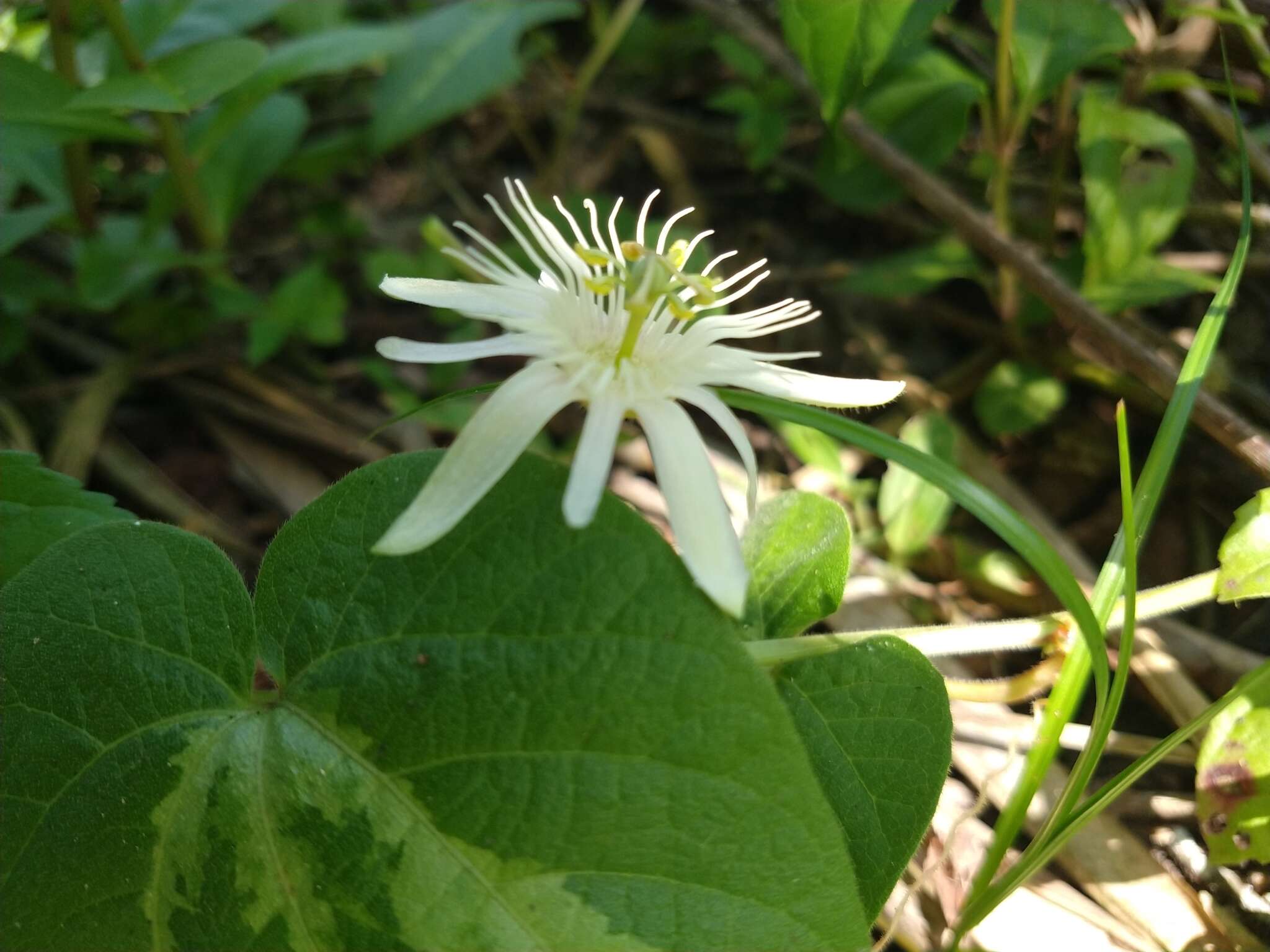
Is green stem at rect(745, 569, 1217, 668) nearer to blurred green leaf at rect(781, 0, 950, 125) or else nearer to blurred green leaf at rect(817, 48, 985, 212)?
blurred green leaf at rect(781, 0, 950, 125)

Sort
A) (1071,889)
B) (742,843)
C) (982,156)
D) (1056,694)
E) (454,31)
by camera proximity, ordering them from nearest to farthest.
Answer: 1. (742,843)
2. (1056,694)
3. (1071,889)
4. (982,156)
5. (454,31)

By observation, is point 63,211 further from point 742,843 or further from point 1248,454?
point 1248,454

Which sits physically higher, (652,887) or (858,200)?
(858,200)

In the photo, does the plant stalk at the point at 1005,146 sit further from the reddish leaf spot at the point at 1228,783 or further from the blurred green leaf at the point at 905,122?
the reddish leaf spot at the point at 1228,783

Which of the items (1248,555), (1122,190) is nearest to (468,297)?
(1248,555)

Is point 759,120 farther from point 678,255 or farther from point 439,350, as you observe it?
point 439,350

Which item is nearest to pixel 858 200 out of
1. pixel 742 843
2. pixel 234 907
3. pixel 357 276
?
pixel 357 276
